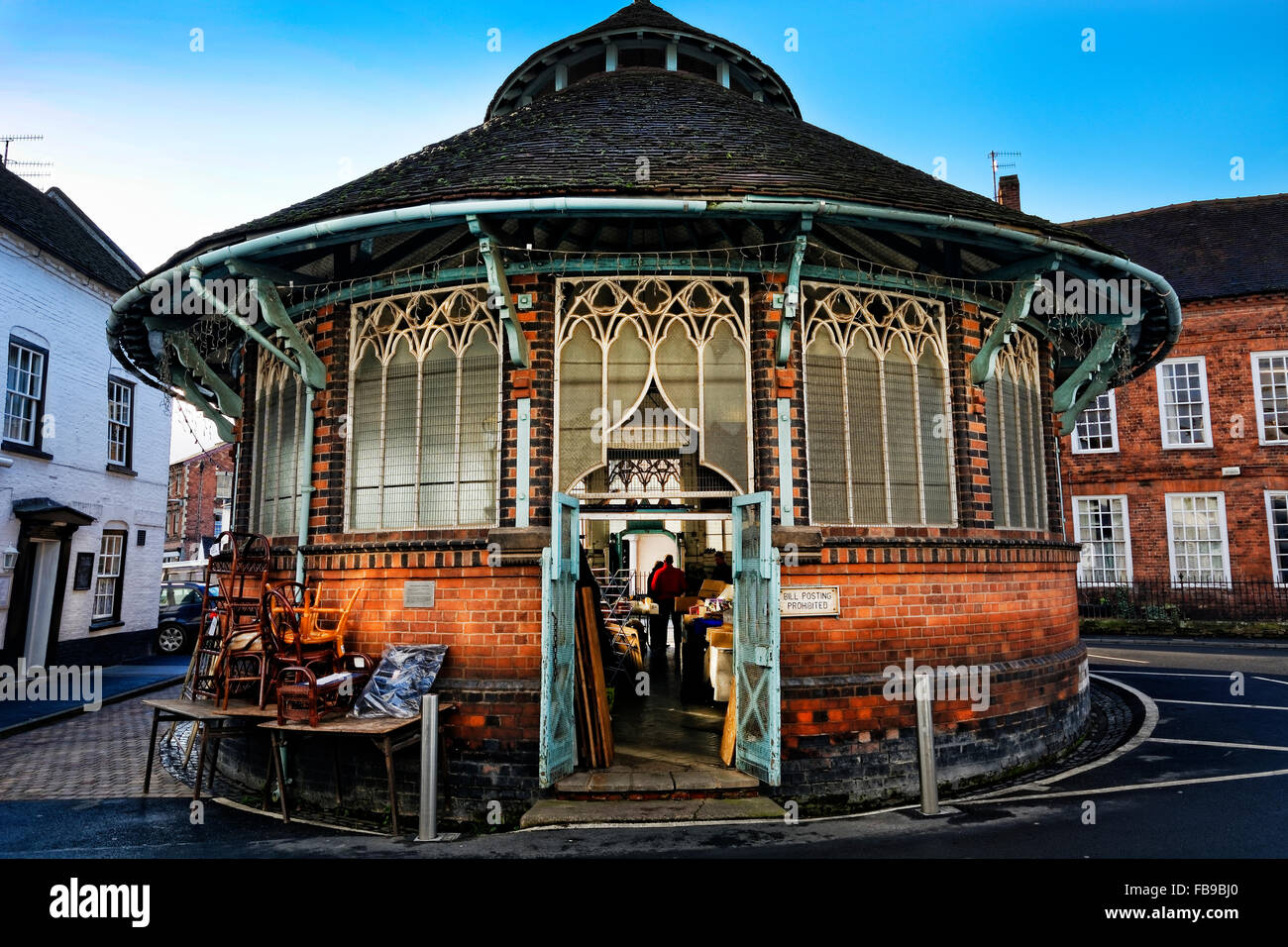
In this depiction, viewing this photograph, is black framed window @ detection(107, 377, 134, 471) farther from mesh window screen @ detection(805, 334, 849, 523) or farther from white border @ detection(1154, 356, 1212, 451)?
white border @ detection(1154, 356, 1212, 451)

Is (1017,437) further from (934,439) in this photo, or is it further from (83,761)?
(83,761)

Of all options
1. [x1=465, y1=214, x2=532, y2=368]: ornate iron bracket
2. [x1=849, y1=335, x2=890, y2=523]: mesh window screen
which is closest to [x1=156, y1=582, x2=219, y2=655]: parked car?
[x1=465, y1=214, x2=532, y2=368]: ornate iron bracket

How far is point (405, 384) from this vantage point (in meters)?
7.32

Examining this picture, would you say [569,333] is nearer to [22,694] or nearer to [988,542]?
[988,542]

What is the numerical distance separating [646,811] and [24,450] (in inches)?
567

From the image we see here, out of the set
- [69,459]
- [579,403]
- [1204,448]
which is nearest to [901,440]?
[579,403]

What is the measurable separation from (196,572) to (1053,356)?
37.8 metres

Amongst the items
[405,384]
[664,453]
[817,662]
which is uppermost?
[405,384]

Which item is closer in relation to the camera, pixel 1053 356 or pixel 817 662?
pixel 817 662

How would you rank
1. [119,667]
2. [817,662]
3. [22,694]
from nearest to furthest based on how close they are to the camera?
[817,662], [22,694], [119,667]

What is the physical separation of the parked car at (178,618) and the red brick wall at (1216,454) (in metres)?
23.1

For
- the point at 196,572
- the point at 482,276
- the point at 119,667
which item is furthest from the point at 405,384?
the point at 196,572

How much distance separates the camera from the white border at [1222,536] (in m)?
20.1

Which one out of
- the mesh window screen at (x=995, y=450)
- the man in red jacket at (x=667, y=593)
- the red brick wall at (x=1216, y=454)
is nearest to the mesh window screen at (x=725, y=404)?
the mesh window screen at (x=995, y=450)
